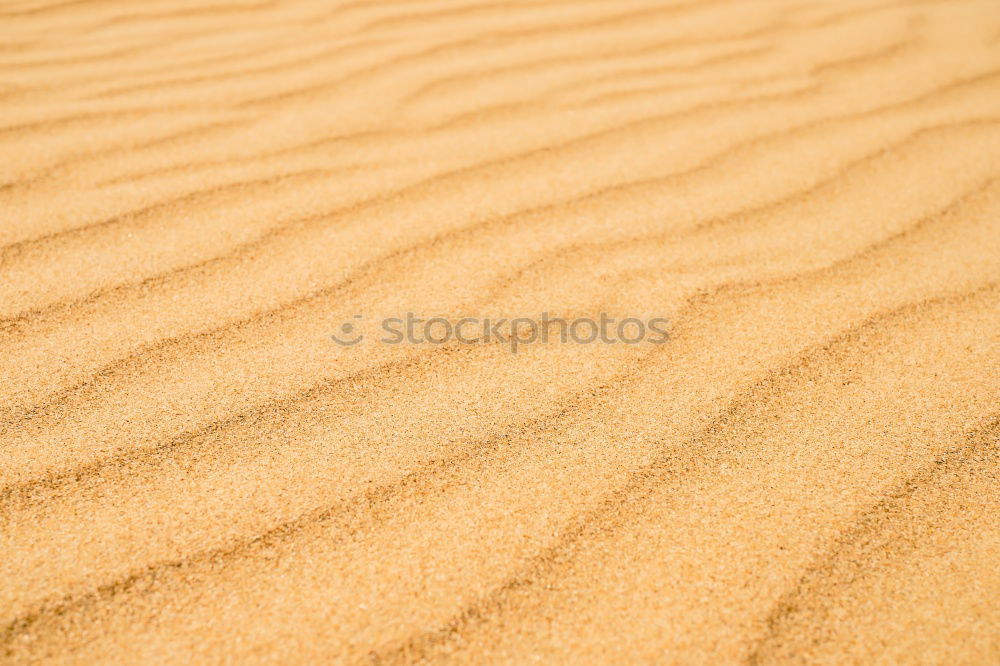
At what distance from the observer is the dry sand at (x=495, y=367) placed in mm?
→ 903

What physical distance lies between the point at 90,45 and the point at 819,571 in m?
2.25

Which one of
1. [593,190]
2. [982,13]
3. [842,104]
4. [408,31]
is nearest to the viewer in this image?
[593,190]

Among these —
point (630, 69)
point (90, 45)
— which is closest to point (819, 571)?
point (630, 69)

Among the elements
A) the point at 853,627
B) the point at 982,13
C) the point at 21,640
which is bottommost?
the point at 853,627

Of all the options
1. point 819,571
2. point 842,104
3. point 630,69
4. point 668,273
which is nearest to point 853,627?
point 819,571

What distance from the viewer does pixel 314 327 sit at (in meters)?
1.32

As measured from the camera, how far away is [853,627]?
89 cm

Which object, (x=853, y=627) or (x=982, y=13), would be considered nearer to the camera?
(x=853, y=627)

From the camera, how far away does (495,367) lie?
1255mm

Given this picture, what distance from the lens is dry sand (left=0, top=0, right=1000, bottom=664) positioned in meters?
0.90

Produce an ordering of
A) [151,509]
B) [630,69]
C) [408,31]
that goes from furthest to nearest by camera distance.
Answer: [408,31] < [630,69] < [151,509]

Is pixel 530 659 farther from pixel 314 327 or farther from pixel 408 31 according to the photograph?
pixel 408 31

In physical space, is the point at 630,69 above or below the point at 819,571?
above

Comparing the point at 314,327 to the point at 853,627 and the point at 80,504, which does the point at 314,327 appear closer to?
the point at 80,504
